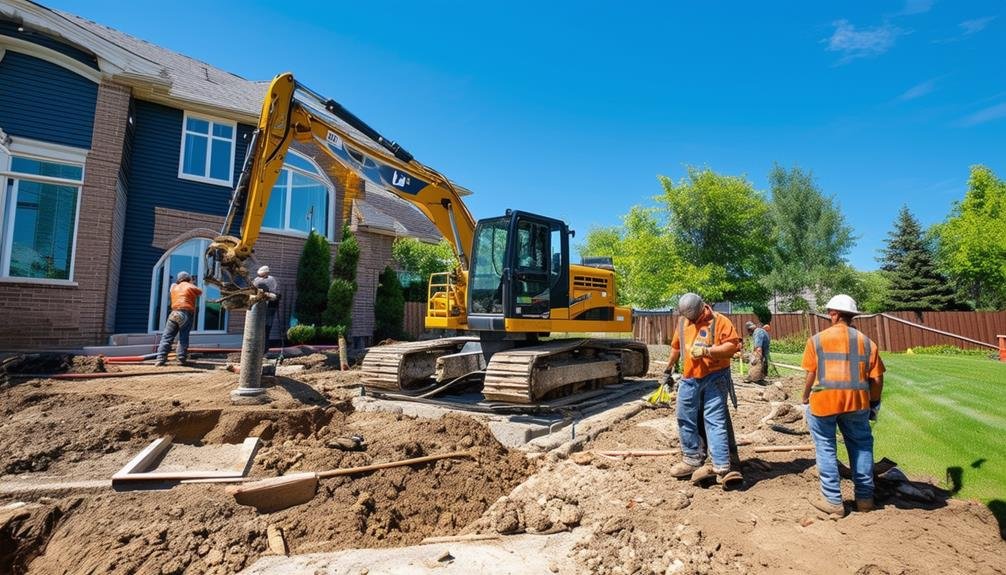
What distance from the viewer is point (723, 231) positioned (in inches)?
1257

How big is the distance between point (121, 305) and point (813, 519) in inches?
578

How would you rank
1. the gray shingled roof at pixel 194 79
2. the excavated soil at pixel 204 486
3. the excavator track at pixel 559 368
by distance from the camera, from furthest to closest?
1. the gray shingled roof at pixel 194 79
2. the excavator track at pixel 559 368
3. the excavated soil at pixel 204 486

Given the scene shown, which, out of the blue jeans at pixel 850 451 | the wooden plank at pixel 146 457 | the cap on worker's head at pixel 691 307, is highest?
the cap on worker's head at pixel 691 307

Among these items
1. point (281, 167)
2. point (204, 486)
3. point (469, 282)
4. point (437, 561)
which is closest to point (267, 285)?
point (281, 167)

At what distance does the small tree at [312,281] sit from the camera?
14742 mm

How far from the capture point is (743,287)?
102ft

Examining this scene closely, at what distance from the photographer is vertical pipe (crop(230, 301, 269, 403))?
6.65 m

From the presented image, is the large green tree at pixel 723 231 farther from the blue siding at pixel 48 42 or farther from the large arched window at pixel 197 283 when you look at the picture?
the blue siding at pixel 48 42

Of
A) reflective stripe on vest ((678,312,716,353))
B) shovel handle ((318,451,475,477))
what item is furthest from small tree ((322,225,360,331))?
reflective stripe on vest ((678,312,716,353))

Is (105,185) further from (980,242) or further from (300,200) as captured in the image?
(980,242)

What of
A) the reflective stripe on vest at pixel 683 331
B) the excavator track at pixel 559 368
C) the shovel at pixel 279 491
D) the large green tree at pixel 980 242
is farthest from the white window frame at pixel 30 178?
the large green tree at pixel 980 242

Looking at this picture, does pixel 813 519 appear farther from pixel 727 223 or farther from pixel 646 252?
pixel 727 223

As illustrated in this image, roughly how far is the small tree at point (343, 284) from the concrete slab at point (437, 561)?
12073 mm

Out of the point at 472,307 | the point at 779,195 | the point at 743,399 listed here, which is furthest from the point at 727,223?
the point at 472,307
